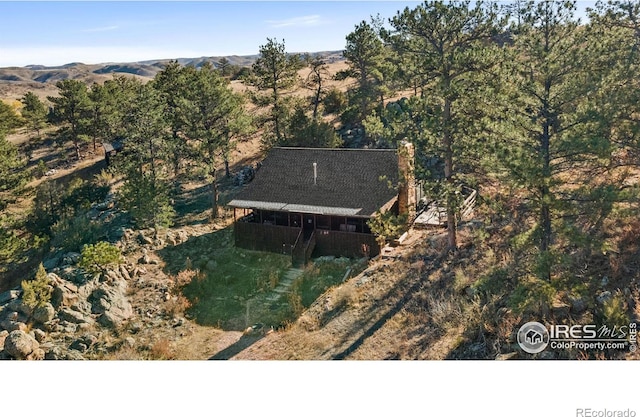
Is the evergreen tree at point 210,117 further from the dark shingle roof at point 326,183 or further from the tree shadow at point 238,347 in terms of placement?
the tree shadow at point 238,347

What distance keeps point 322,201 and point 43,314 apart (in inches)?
566

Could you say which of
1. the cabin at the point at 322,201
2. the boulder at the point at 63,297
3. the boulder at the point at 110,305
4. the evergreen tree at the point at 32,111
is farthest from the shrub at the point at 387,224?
the evergreen tree at the point at 32,111

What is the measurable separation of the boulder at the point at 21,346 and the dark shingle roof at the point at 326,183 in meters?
12.3

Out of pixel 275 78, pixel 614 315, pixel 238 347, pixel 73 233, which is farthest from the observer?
pixel 275 78

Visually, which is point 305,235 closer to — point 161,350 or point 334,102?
point 161,350

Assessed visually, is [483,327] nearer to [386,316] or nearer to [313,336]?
[386,316]

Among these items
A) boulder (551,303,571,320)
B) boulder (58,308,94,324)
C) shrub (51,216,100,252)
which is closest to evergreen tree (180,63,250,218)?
shrub (51,216,100,252)

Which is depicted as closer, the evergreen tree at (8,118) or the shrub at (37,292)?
the shrub at (37,292)

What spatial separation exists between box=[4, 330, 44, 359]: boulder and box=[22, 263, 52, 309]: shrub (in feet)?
7.33

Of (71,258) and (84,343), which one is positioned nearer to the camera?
(84,343)

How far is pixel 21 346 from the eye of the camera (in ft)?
53.0

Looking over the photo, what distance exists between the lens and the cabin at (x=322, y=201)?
2414 cm

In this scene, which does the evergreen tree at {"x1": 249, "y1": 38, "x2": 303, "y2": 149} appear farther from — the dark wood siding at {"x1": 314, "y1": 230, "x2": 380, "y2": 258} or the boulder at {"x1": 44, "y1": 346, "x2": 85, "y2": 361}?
the boulder at {"x1": 44, "y1": 346, "x2": 85, "y2": 361}

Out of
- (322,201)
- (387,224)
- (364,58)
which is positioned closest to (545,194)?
(387,224)
